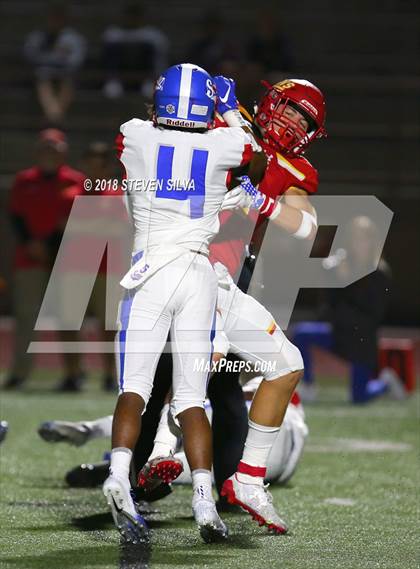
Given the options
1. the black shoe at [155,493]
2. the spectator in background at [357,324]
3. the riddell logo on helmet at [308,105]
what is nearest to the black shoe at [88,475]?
the black shoe at [155,493]

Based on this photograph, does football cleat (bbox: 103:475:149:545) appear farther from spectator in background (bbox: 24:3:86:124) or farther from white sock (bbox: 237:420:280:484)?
spectator in background (bbox: 24:3:86:124)

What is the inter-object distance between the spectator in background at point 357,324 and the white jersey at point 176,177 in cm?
456

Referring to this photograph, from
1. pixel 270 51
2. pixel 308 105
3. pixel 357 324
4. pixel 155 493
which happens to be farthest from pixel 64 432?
pixel 270 51

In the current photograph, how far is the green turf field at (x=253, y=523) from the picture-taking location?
3.83m

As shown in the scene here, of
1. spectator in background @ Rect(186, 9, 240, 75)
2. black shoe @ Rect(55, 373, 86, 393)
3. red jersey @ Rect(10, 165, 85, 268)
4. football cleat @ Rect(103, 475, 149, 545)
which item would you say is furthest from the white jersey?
spectator in background @ Rect(186, 9, 240, 75)

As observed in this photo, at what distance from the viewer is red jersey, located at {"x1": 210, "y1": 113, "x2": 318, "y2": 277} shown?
15.1ft

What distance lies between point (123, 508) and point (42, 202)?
17.7 ft

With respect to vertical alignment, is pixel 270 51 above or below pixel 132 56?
above

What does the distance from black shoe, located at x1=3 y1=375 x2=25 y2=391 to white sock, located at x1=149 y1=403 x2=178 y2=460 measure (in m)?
4.56

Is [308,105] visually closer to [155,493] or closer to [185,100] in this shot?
[185,100]

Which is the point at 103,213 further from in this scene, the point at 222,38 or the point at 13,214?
the point at 222,38

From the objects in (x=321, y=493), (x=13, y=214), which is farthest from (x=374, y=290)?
(x=321, y=493)

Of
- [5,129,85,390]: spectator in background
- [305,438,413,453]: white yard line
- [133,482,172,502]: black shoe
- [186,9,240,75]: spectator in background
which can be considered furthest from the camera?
[186,9,240,75]: spectator in background

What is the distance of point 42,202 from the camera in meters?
8.95
